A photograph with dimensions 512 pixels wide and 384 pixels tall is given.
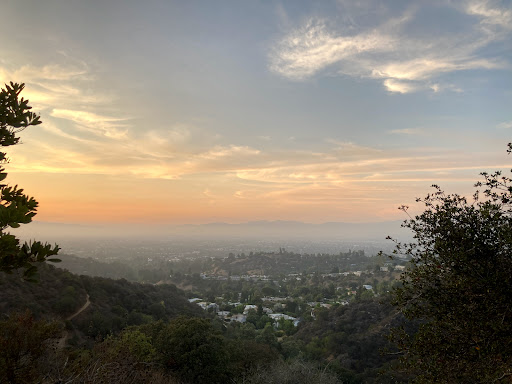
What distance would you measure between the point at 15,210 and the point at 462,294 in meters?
8.28

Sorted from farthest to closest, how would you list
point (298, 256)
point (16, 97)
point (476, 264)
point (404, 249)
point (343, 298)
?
1. point (298, 256)
2. point (343, 298)
3. point (404, 249)
4. point (476, 264)
5. point (16, 97)

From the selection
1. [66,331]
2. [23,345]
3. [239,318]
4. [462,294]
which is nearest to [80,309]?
[66,331]

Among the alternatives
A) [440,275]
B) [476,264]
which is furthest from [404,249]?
[476,264]

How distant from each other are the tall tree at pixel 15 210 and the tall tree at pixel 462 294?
7699 mm

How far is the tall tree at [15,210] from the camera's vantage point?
350 centimetres

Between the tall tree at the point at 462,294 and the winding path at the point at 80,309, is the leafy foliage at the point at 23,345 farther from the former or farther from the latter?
the winding path at the point at 80,309

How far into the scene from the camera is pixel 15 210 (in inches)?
136

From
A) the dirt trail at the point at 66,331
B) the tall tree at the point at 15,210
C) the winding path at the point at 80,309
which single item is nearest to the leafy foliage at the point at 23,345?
the tall tree at the point at 15,210

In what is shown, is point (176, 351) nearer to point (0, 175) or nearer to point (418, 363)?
point (418, 363)

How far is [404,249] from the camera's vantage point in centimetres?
790

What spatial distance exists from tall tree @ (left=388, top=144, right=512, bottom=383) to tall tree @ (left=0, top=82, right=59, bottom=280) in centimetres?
770

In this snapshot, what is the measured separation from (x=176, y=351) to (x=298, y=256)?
448 feet

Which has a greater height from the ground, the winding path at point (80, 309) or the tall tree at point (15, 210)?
the tall tree at point (15, 210)

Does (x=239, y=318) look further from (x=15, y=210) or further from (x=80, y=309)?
(x=15, y=210)
